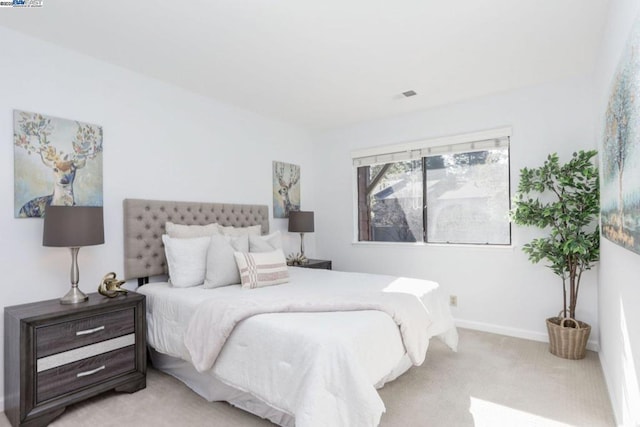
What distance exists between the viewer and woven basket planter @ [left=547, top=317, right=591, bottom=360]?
2896 mm

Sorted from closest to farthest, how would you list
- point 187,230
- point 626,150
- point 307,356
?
point 626,150 < point 307,356 < point 187,230

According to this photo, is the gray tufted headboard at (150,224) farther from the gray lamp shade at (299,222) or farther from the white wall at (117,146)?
the gray lamp shade at (299,222)

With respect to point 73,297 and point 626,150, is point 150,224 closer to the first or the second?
point 73,297

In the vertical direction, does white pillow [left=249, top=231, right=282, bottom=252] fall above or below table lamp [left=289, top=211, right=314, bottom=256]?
below

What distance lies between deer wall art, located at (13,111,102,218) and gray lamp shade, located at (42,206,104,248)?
0.32 m

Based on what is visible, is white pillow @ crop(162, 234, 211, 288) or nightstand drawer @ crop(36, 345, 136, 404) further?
white pillow @ crop(162, 234, 211, 288)

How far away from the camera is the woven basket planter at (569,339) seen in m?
2.90

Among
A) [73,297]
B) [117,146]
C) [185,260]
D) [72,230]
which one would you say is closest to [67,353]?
[73,297]

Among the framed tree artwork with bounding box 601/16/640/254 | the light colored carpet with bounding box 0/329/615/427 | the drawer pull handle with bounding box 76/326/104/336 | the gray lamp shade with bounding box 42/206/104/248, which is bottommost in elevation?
the light colored carpet with bounding box 0/329/615/427

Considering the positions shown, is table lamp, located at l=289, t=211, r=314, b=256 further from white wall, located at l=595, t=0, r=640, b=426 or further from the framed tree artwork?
the framed tree artwork

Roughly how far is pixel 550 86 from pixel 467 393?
2.94 metres

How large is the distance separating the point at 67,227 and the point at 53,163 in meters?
0.64

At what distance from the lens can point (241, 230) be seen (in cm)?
360

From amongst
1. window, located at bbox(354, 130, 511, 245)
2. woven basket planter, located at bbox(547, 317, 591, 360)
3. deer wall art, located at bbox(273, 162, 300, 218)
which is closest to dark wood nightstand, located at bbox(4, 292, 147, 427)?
deer wall art, located at bbox(273, 162, 300, 218)
